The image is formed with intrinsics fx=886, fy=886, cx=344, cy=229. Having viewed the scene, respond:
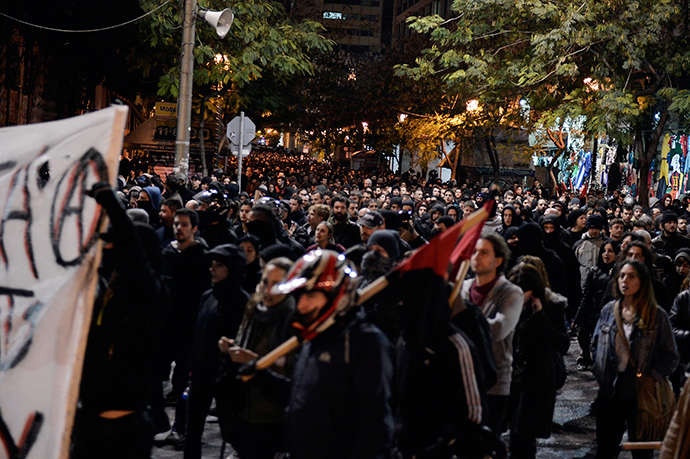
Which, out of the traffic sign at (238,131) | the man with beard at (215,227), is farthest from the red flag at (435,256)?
the traffic sign at (238,131)

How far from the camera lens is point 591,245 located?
12.1 metres

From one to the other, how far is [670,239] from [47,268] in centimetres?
955

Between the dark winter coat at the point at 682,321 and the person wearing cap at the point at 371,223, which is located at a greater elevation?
the person wearing cap at the point at 371,223

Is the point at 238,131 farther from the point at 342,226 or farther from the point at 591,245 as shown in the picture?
the point at 591,245

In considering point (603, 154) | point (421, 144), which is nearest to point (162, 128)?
point (421, 144)

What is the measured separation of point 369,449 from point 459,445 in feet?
3.18

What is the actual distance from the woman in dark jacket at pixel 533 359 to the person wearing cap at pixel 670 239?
6.03 meters

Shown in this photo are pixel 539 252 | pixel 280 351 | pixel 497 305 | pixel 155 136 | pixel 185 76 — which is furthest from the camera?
pixel 155 136

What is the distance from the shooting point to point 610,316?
649 cm

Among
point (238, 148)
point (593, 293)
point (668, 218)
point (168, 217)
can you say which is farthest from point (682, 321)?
point (238, 148)

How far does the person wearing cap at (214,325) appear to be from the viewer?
19.3ft

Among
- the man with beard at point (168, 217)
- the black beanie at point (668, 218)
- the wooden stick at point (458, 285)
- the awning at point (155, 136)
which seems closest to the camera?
the wooden stick at point (458, 285)

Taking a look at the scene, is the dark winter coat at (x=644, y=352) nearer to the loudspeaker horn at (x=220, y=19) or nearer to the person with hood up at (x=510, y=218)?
the person with hood up at (x=510, y=218)

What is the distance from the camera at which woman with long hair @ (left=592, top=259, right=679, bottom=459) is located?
244 inches
